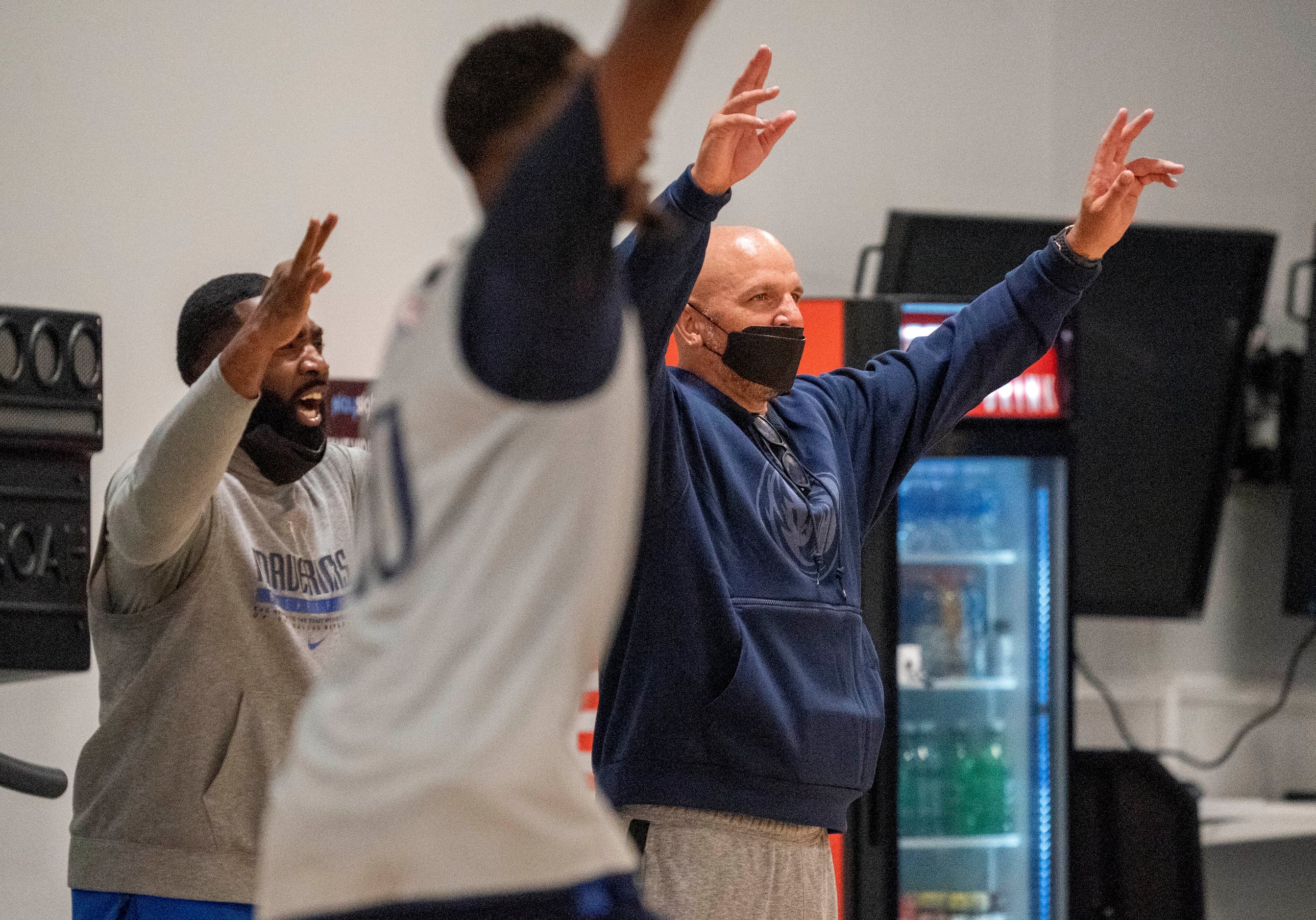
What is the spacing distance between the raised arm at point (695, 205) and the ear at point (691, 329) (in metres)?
0.54

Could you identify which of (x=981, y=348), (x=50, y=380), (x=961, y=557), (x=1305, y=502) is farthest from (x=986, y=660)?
(x=50, y=380)

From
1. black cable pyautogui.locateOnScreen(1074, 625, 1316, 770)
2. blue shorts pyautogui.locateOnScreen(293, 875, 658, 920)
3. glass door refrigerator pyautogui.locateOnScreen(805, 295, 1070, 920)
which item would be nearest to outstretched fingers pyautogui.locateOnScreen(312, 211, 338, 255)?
blue shorts pyautogui.locateOnScreen(293, 875, 658, 920)

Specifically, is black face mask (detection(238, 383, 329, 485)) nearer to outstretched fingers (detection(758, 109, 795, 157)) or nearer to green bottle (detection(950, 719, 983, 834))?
outstretched fingers (detection(758, 109, 795, 157))

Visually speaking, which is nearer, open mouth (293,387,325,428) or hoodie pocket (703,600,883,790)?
hoodie pocket (703,600,883,790)

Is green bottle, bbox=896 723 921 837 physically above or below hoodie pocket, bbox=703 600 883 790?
below

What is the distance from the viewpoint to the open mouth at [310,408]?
2117mm

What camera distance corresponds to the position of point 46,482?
2203mm

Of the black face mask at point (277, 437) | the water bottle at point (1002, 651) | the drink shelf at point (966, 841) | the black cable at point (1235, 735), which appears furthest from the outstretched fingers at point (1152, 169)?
the black cable at point (1235, 735)

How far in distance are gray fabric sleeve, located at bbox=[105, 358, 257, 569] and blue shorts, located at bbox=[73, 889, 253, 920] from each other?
49cm

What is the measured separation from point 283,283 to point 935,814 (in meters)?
2.89

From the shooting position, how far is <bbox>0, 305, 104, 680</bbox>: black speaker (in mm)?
2143

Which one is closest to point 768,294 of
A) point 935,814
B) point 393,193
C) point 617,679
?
point 617,679

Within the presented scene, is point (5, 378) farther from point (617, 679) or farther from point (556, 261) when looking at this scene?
point (556, 261)

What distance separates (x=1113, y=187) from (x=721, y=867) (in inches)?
44.9
